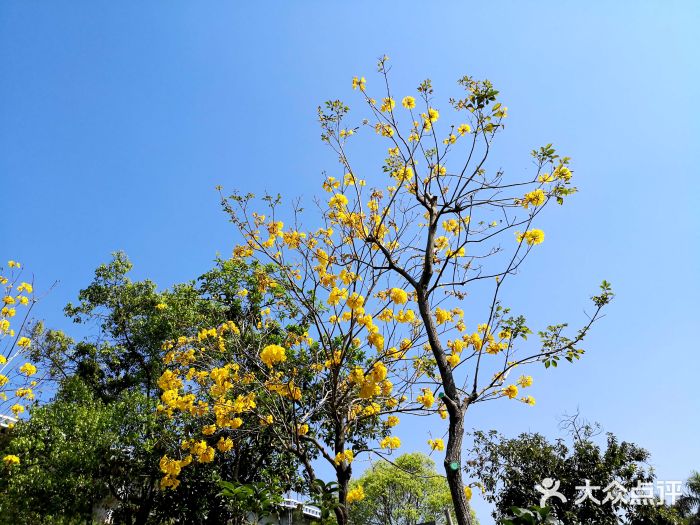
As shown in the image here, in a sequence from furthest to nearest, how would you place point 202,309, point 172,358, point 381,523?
1. point 381,523
2. point 202,309
3. point 172,358

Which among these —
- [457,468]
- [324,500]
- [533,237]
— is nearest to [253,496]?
[324,500]

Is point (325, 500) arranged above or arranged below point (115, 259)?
below

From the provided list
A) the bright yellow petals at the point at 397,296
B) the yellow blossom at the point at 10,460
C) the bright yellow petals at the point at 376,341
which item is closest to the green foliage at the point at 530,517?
the bright yellow petals at the point at 376,341

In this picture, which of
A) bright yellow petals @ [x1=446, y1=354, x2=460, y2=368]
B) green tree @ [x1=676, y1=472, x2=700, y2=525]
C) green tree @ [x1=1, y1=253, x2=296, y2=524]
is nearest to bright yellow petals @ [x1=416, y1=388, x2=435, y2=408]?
bright yellow petals @ [x1=446, y1=354, x2=460, y2=368]

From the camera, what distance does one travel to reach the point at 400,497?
2172 centimetres

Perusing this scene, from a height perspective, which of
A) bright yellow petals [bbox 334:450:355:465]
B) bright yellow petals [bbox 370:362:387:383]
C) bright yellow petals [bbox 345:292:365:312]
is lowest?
bright yellow petals [bbox 334:450:355:465]

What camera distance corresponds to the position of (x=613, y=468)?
970 cm

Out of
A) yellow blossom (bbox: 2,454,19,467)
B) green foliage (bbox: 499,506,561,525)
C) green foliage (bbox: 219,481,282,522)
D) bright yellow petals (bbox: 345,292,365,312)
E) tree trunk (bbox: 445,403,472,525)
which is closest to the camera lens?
green foliage (bbox: 499,506,561,525)

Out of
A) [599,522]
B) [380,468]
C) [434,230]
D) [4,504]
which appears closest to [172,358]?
[434,230]

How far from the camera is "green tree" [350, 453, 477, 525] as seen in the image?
824 inches

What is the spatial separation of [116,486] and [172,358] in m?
6.65

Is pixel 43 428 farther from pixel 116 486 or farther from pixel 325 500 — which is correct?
pixel 325 500

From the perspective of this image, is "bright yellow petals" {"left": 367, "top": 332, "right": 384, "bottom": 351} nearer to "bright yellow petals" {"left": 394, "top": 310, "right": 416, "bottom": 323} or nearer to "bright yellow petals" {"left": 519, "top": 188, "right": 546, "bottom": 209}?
"bright yellow petals" {"left": 394, "top": 310, "right": 416, "bottom": 323}

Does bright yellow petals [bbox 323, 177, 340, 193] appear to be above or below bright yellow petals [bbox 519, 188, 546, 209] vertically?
above
